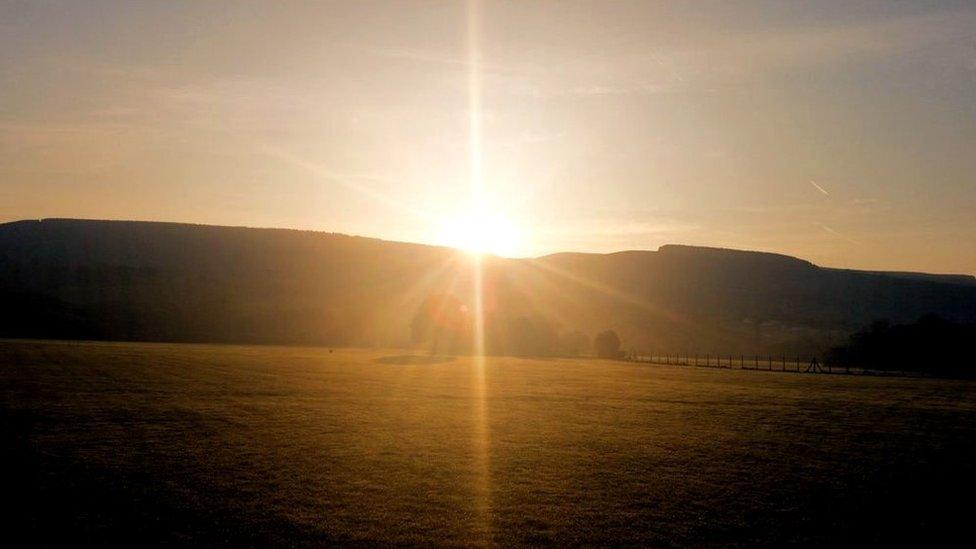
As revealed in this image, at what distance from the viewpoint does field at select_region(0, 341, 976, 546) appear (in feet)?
50.5

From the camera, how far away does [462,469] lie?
21.4 m

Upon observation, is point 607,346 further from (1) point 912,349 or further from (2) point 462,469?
(2) point 462,469

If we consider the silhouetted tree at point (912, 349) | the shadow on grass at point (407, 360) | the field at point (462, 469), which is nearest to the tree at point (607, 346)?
the silhouetted tree at point (912, 349)

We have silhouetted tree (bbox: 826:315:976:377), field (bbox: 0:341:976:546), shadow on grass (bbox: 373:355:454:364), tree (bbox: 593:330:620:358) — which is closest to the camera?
field (bbox: 0:341:976:546)

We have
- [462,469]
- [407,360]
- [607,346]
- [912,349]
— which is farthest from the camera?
[607,346]

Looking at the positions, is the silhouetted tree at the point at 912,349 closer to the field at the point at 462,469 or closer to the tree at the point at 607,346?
the tree at the point at 607,346


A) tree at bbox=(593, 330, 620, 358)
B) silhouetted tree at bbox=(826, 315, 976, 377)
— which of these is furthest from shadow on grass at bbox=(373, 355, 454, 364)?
silhouetted tree at bbox=(826, 315, 976, 377)

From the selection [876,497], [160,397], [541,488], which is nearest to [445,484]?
[541,488]

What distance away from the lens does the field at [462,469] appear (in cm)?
1538

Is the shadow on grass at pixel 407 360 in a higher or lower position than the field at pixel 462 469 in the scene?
lower

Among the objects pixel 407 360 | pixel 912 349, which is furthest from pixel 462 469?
pixel 912 349

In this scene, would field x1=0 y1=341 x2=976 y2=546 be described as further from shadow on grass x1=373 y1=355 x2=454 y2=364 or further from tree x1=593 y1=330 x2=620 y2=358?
tree x1=593 y1=330 x2=620 y2=358

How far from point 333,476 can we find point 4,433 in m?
12.7

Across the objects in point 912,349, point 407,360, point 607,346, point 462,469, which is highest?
point 462,469
